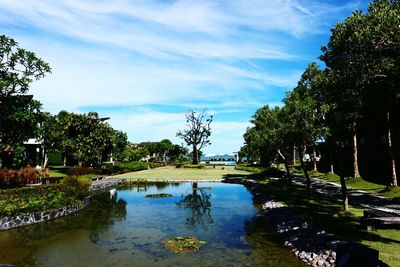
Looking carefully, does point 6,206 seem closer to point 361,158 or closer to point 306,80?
point 306,80

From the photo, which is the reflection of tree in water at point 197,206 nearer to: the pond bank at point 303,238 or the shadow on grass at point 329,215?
the pond bank at point 303,238

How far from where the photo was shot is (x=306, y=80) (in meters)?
37.3

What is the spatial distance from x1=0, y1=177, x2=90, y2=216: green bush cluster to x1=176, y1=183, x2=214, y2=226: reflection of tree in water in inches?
363

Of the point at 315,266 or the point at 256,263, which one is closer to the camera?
the point at 315,266

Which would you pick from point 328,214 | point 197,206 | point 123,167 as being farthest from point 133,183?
point 328,214

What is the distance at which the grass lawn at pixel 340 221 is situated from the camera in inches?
516

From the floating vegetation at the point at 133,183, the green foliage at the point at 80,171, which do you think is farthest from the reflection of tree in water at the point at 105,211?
the green foliage at the point at 80,171

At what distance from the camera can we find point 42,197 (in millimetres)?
25234

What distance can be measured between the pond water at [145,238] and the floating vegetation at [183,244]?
371 mm

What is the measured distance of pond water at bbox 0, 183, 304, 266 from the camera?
48.5 ft

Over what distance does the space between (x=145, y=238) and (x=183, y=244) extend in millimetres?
2802

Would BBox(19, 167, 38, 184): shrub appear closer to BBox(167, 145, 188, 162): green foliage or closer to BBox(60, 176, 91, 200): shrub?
BBox(60, 176, 91, 200): shrub

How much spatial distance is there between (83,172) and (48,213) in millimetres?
27993

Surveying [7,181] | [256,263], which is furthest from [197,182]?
[256,263]
